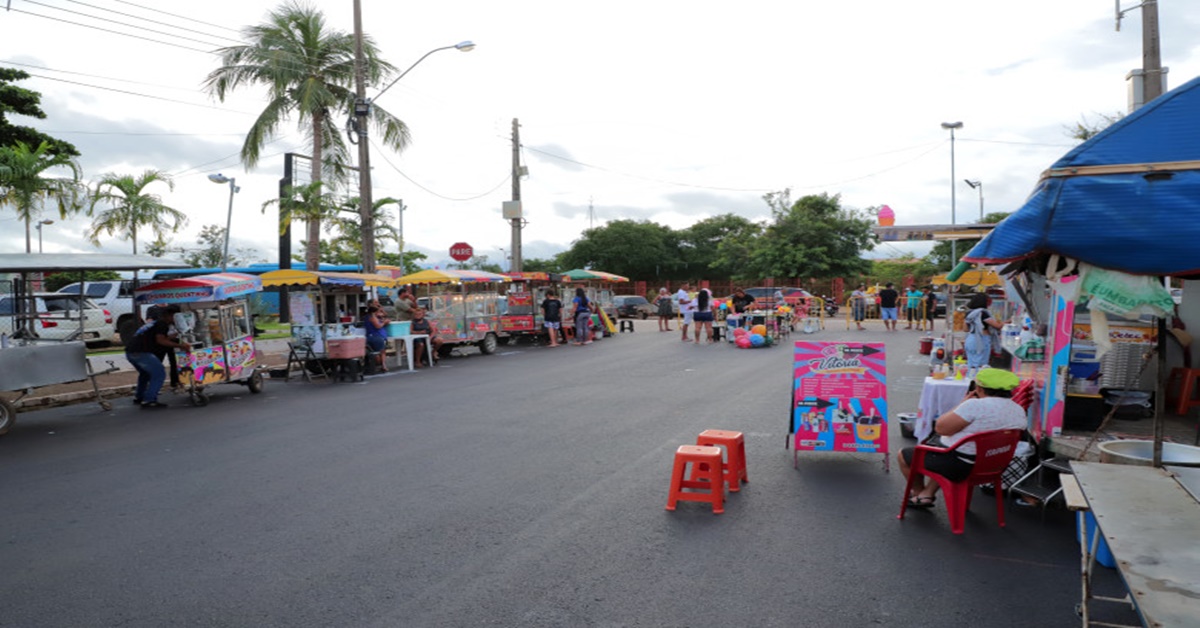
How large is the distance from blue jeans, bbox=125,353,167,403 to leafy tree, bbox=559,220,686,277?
4954 cm

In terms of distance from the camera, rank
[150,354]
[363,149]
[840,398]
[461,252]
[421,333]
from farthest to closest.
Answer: [461,252]
[363,149]
[421,333]
[150,354]
[840,398]

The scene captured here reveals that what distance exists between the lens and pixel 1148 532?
3.46 metres

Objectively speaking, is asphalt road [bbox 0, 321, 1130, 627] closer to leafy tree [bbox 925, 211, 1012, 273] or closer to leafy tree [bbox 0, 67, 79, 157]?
leafy tree [bbox 0, 67, 79, 157]

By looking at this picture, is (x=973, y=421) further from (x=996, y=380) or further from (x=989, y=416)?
(x=996, y=380)

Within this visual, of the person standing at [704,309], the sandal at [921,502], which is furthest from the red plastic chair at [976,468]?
the person standing at [704,309]

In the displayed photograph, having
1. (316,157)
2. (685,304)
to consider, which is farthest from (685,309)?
(316,157)

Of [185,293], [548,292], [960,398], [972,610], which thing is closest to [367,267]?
[548,292]

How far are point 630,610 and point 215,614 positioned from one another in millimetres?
2313

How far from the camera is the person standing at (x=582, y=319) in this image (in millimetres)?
22828

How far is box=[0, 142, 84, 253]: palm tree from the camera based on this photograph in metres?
13.6

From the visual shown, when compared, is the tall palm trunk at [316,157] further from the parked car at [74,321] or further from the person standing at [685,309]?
the person standing at [685,309]

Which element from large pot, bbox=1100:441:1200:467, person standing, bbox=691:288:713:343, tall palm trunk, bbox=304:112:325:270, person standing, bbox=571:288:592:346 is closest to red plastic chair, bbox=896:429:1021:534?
large pot, bbox=1100:441:1200:467

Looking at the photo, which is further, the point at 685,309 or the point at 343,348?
the point at 685,309

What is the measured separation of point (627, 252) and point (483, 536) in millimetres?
56243
